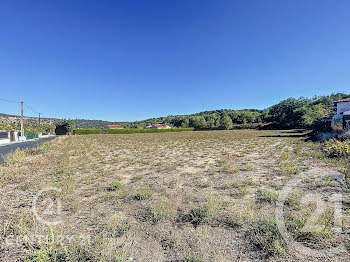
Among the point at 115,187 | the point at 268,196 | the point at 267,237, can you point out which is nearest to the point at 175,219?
the point at 267,237

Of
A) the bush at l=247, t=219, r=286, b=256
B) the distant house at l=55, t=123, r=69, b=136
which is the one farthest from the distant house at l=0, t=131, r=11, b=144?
the distant house at l=55, t=123, r=69, b=136

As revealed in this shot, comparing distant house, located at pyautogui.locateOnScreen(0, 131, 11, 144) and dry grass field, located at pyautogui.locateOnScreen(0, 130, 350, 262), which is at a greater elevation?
distant house, located at pyautogui.locateOnScreen(0, 131, 11, 144)

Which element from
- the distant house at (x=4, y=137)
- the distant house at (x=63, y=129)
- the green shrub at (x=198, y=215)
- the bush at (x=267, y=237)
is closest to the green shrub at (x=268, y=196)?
the bush at (x=267, y=237)

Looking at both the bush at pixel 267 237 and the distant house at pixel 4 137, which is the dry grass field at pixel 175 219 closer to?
the bush at pixel 267 237

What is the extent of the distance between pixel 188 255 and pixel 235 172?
4589mm

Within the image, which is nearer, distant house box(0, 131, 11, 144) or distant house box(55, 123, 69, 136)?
distant house box(0, 131, 11, 144)

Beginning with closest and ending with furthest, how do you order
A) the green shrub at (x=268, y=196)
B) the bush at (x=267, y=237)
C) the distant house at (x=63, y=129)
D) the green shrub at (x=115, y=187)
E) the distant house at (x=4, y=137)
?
the bush at (x=267, y=237) → the green shrub at (x=268, y=196) → the green shrub at (x=115, y=187) → the distant house at (x=4, y=137) → the distant house at (x=63, y=129)

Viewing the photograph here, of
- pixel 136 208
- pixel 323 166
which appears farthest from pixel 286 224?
pixel 323 166

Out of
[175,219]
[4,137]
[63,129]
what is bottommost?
[175,219]

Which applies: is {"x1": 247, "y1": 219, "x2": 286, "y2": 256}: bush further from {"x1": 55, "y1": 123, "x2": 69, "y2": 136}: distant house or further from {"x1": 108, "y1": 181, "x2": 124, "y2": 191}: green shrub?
{"x1": 55, "y1": 123, "x2": 69, "y2": 136}: distant house

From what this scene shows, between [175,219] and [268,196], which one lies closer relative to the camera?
[175,219]

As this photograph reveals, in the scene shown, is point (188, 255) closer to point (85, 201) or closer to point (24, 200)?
point (85, 201)

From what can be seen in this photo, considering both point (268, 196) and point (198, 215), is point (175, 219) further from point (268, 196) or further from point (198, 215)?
point (268, 196)

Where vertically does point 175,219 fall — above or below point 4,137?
below
